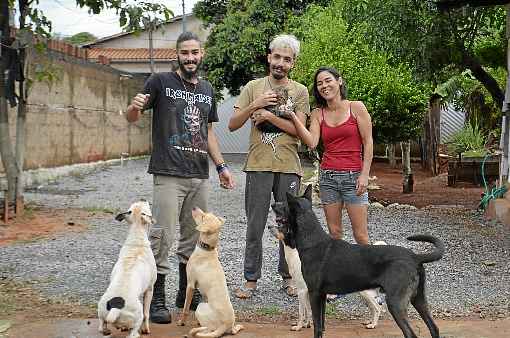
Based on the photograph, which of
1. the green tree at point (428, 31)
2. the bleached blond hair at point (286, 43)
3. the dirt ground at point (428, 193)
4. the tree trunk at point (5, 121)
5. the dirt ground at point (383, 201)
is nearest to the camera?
the bleached blond hair at point (286, 43)

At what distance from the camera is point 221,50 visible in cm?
2297

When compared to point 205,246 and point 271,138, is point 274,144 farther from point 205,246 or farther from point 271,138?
point 205,246

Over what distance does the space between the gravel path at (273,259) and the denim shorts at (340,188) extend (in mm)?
922

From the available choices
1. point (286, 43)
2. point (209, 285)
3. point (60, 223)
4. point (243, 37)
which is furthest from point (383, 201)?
point (243, 37)

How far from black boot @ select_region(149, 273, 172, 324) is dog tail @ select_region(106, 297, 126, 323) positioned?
2.48ft

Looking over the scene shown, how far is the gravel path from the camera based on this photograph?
19.0 ft

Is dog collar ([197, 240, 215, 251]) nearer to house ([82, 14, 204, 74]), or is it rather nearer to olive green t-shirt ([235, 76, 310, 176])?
olive green t-shirt ([235, 76, 310, 176])

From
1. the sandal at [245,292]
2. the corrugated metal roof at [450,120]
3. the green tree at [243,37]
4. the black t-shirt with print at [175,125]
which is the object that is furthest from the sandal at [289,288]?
the corrugated metal roof at [450,120]

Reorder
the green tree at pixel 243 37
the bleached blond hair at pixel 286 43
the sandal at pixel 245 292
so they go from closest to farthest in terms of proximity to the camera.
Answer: the bleached blond hair at pixel 286 43 → the sandal at pixel 245 292 → the green tree at pixel 243 37

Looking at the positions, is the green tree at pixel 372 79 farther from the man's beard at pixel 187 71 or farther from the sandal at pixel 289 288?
the man's beard at pixel 187 71

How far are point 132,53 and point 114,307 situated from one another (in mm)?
28806

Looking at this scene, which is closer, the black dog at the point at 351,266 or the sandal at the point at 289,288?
the black dog at the point at 351,266

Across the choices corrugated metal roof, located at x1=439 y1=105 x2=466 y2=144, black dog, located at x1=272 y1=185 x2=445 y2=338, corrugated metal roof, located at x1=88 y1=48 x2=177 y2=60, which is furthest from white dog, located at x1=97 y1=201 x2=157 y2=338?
corrugated metal roof, located at x1=88 y1=48 x2=177 y2=60

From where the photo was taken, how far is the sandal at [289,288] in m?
5.87
